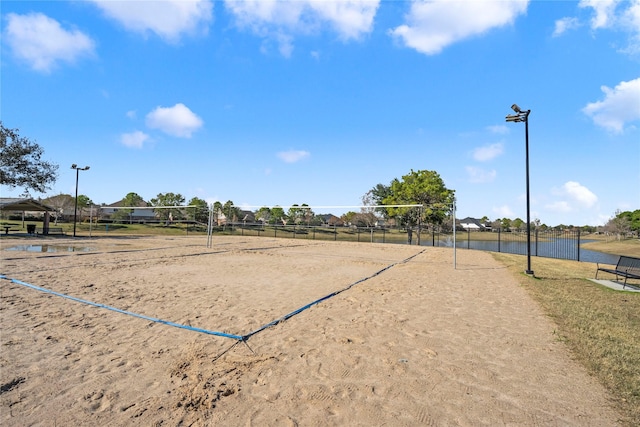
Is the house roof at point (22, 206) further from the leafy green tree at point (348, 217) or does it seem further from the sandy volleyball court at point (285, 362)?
the leafy green tree at point (348, 217)

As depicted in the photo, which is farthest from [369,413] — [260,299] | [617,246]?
[617,246]

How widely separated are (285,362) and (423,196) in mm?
26075

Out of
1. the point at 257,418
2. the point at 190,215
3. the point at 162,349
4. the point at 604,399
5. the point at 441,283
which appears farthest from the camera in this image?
the point at 190,215

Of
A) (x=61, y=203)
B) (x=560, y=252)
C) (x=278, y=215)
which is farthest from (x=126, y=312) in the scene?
(x=278, y=215)

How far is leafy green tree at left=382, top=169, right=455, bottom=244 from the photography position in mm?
26344

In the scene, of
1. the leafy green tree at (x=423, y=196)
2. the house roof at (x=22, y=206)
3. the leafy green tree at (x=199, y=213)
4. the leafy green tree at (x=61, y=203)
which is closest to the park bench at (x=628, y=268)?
the leafy green tree at (x=423, y=196)

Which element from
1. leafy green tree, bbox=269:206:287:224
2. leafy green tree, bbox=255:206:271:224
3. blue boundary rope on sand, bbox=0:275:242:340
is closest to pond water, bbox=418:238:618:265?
blue boundary rope on sand, bbox=0:275:242:340

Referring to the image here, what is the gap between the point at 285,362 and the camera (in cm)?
334

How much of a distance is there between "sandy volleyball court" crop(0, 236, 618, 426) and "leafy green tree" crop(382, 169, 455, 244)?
20.7 metres

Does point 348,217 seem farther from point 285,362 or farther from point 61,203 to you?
point 285,362

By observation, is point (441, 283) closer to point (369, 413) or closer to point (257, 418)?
point (369, 413)

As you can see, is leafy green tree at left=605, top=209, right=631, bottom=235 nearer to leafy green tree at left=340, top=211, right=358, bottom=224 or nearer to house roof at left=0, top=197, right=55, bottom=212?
leafy green tree at left=340, top=211, right=358, bottom=224

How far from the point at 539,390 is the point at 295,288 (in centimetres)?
508

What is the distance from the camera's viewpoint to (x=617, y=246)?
1272 inches
